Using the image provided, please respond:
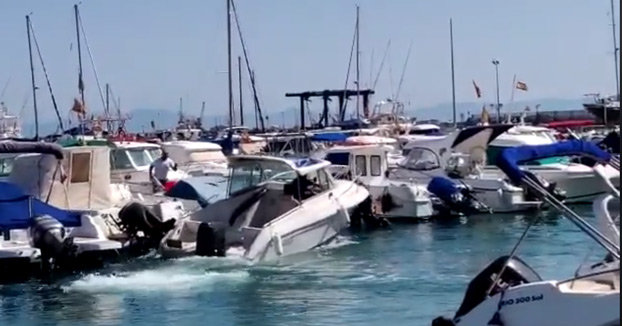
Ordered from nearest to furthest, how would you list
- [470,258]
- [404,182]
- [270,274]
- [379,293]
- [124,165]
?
[379,293] → [270,274] → [470,258] → [404,182] → [124,165]

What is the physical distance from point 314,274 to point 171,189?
950cm

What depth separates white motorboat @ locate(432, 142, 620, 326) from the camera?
38.5 ft

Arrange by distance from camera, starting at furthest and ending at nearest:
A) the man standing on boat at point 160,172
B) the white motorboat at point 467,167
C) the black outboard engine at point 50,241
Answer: the white motorboat at point 467,167 < the man standing on boat at point 160,172 < the black outboard engine at point 50,241

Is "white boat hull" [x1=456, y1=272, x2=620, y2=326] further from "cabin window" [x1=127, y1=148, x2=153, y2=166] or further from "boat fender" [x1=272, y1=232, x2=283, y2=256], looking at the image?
"cabin window" [x1=127, y1=148, x2=153, y2=166]

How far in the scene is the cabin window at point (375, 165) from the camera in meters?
35.8

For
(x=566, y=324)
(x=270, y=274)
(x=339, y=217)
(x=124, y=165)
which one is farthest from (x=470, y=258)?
(x=124, y=165)

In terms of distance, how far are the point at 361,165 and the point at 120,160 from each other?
909 centimetres

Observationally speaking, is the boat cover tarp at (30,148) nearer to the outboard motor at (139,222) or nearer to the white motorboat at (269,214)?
the outboard motor at (139,222)

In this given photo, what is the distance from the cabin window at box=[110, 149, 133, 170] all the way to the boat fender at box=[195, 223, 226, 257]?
16258 millimetres

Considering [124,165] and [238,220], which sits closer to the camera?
[238,220]

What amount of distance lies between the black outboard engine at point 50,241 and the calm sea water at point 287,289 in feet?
1.97

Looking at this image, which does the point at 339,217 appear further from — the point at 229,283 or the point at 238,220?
the point at 229,283

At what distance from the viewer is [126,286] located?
2212 cm

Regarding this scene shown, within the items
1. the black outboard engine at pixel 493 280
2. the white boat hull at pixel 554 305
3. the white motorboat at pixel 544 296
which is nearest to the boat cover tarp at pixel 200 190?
the black outboard engine at pixel 493 280
